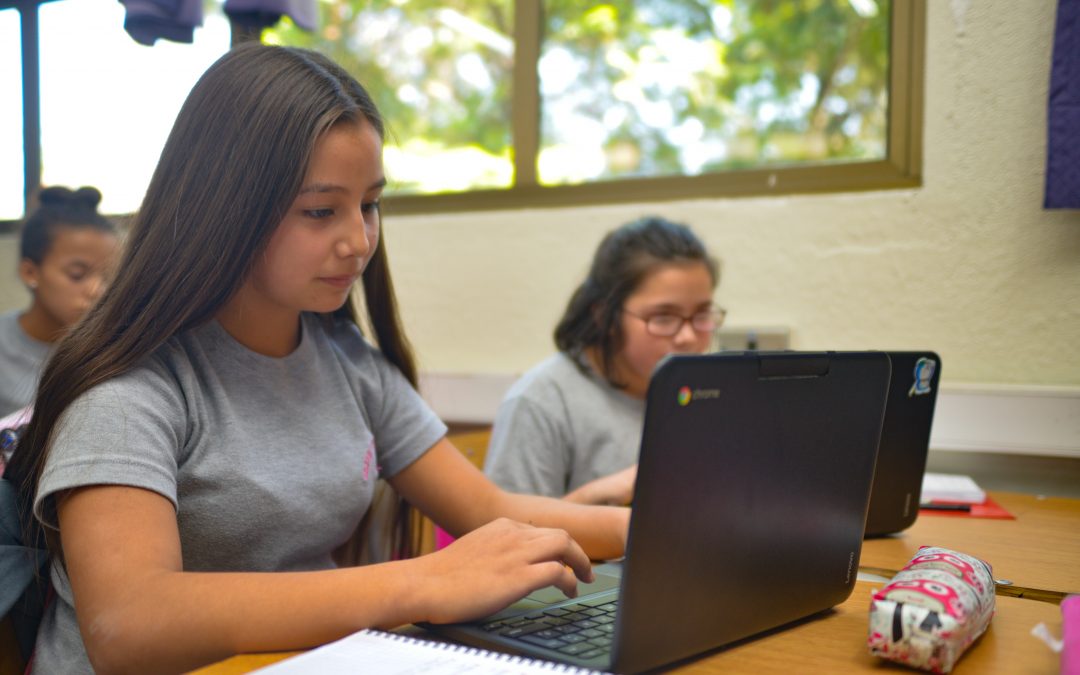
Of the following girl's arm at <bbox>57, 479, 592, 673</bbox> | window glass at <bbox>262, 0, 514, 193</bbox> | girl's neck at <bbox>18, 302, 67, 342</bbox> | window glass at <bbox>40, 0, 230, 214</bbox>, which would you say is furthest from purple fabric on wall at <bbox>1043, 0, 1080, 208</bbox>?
window glass at <bbox>40, 0, 230, 214</bbox>

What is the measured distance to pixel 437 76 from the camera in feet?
9.00

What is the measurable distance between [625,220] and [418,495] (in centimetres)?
117

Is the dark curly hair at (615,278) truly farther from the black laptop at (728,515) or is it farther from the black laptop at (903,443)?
the black laptop at (728,515)

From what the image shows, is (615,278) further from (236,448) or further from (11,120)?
(11,120)

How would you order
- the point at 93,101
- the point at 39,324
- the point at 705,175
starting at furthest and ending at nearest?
the point at 93,101 → the point at 39,324 → the point at 705,175

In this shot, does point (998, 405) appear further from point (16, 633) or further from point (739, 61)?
point (16, 633)

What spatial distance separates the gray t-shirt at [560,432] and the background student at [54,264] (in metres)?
1.48

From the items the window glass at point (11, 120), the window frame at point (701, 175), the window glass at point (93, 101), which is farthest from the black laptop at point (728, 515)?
the window glass at point (11, 120)

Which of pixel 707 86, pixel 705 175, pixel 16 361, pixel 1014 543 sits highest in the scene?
pixel 707 86

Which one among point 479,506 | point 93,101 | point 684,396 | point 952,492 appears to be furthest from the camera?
point 93,101

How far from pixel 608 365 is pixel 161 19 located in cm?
113

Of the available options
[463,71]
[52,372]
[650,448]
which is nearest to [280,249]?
[52,372]

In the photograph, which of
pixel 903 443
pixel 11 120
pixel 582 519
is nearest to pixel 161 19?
pixel 582 519

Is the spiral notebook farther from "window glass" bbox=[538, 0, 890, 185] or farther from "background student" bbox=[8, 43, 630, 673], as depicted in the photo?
"window glass" bbox=[538, 0, 890, 185]
